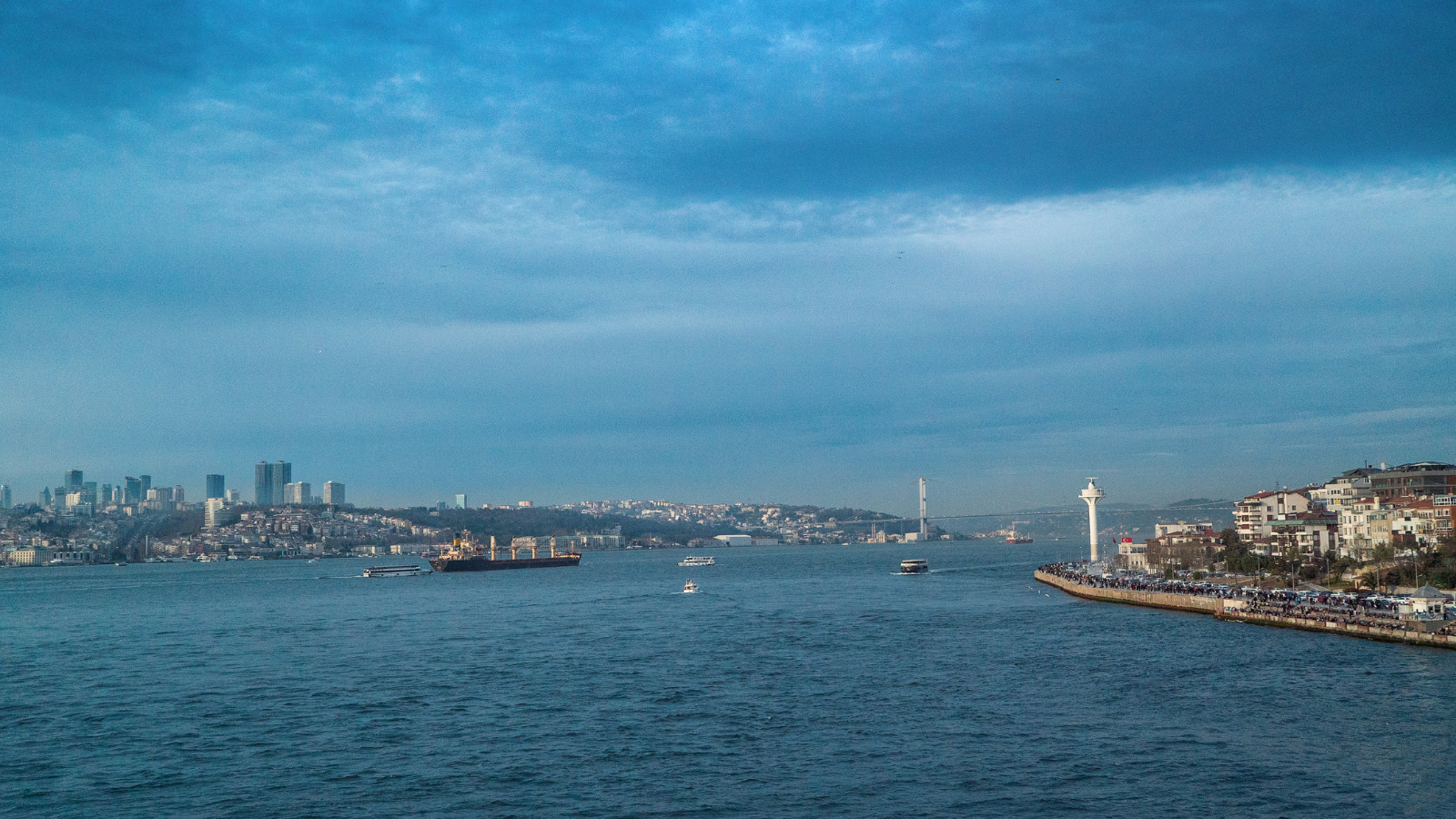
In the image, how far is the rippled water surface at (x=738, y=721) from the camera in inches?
593

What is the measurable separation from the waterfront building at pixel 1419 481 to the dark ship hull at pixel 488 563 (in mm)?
76630

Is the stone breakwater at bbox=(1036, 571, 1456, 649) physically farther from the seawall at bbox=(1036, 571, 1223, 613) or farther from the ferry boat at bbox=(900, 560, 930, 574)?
the ferry boat at bbox=(900, 560, 930, 574)

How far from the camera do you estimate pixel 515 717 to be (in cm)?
2114

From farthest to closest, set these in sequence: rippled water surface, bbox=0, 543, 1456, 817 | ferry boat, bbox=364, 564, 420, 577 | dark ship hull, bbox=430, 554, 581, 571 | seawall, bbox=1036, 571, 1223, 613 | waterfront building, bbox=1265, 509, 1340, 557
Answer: dark ship hull, bbox=430, 554, 581, 571 → ferry boat, bbox=364, 564, 420, 577 → waterfront building, bbox=1265, 509, 1340, 557 → seawall, bbox=1036, 571, 1223, 613 → rippled water surface, bbox=0, 543, 1456, 817

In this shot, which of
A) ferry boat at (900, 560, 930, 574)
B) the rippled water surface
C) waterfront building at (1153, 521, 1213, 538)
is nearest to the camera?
the rippled water surface

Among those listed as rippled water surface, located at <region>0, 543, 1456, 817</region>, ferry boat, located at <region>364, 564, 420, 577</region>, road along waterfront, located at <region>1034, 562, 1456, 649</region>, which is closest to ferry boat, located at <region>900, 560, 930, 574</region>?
road along waterfront, located at <region>1034, 562, 1456, 649</region>

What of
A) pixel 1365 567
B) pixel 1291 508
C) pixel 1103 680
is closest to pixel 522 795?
pixel 1103 680

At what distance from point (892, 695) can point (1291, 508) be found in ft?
197

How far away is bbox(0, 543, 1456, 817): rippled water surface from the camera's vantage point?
A: 15062 mm

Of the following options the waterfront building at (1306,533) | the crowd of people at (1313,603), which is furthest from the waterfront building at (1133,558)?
the crowd of people at (1313,603)

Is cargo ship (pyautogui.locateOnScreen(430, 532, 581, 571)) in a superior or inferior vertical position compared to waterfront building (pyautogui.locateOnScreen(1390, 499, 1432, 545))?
inferior

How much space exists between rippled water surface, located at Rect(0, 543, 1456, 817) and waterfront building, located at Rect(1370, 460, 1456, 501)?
107ft

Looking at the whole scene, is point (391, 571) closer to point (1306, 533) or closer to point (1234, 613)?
point (1306, 533)

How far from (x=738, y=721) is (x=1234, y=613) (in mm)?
24298
